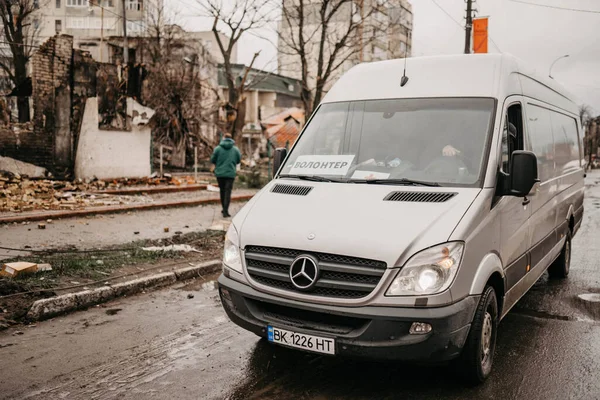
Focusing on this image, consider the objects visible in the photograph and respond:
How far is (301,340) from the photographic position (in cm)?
370

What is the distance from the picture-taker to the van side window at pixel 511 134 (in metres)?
4.54

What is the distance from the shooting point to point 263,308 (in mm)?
3982

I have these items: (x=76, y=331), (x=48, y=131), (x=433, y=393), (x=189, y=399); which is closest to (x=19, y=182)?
(x=48, y=131)

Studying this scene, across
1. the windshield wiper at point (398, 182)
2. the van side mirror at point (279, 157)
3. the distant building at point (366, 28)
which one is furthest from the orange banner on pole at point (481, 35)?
the windshield wiper at point (398, 182)

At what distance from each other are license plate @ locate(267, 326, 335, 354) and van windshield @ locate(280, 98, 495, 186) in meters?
1.37

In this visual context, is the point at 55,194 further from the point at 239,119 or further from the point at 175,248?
the point at 239,119

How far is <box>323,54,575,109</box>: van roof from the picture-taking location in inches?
183

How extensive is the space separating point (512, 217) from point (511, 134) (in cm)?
76

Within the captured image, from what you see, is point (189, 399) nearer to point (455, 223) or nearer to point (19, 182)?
point (455, 223)

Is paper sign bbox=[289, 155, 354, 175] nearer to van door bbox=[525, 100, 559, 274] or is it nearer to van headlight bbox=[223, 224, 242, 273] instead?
van headlight bbox=[223, 224, 242, 273]

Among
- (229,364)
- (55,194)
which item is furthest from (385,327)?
(55,194)

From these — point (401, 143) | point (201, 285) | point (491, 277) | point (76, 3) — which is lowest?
point (201, 285)

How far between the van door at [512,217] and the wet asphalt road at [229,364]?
67 centimetres

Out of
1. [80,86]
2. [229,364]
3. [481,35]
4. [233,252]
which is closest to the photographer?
[233,252]
